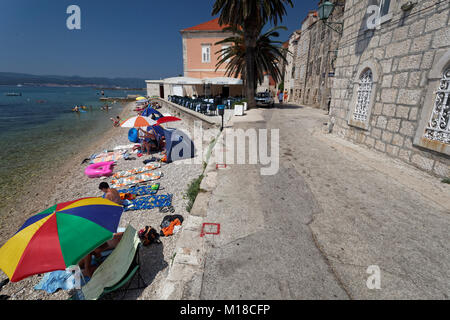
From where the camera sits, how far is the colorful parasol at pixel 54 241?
2258 mm

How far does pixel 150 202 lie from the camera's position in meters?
5.54

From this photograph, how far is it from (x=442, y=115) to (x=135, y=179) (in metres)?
8.47

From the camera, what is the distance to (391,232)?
312 centimetres

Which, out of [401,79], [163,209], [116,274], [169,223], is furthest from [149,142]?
[401,79]

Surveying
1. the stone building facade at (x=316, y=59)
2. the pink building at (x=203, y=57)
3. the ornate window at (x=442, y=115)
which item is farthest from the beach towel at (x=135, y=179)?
the pink building at (x=203, y=57)

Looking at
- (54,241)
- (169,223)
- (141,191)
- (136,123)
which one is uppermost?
(136,123)

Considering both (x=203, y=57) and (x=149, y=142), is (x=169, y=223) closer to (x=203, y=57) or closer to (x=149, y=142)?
(x=149, y=142)

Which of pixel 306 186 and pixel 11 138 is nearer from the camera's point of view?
pixel 306 186

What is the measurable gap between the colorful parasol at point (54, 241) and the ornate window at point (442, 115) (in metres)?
Result: 6.79

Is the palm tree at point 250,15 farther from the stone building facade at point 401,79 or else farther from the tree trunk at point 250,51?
the stone building facade at point 401,79

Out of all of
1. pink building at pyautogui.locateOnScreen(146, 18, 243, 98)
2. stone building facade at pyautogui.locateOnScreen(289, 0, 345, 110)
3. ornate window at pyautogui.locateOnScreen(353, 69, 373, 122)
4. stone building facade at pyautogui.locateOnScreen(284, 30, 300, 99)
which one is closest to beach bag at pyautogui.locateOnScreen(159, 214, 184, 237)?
ornate window at pyautogui.locateOnScreen(353, 69, 373, 122)

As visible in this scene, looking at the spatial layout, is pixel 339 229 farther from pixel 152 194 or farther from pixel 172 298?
pixel 152 194
